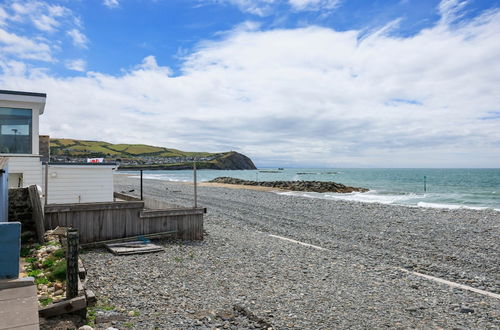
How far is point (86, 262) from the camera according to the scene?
881 centimetres

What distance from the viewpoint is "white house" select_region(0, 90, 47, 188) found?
11.6 metres

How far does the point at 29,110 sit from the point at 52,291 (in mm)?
8131

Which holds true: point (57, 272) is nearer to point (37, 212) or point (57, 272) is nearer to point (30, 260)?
point (30, 260)

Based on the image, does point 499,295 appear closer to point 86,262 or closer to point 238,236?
point 238,236

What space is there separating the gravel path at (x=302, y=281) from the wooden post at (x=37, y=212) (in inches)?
46.9

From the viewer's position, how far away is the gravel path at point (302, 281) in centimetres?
651

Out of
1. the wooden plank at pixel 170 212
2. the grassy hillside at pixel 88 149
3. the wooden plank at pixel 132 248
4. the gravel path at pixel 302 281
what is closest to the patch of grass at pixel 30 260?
the gravel path at pixel 302 281

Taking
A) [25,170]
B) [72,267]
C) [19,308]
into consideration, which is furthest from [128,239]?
[19,308]

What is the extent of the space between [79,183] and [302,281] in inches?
360

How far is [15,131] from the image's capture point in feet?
38.8

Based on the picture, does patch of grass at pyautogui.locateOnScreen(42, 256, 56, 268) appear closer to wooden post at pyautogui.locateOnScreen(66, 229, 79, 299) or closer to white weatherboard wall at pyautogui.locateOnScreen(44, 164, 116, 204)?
wooden post at pyautogui.locateOnScreen(66, 229, 79, 299)

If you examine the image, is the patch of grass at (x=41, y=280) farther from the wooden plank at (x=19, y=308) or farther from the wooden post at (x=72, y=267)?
the wooden plank at (x=19, y=308)

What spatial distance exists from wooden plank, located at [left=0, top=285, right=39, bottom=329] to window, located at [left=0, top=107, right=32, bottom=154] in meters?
8.36

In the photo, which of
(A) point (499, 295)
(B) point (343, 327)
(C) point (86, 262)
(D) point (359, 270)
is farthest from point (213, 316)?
(A) point (499, 295)
